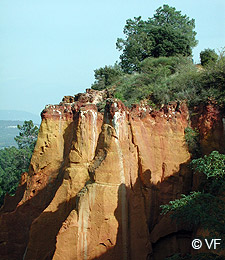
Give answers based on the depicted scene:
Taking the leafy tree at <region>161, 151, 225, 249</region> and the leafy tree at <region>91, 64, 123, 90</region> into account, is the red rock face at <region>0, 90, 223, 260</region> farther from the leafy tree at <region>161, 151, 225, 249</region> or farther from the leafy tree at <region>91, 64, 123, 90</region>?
the leafy tree at <region>91, 64, 123, 90</region>

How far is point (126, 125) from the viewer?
11.8m

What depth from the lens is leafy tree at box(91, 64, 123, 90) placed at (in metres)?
27.0

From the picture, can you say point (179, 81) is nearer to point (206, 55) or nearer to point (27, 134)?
point (206, 55)

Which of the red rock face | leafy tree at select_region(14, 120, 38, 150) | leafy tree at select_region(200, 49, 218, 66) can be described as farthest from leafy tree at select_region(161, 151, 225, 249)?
leafy tree at select_region(14, 120, 38, 150)

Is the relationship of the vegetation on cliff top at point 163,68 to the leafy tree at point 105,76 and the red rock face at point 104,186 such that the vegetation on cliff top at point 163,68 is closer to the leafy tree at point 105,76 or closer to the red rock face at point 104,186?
the leafy tree at point 105,76

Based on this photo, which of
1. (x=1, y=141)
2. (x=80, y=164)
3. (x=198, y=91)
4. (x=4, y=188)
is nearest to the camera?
(x=80, y=164)

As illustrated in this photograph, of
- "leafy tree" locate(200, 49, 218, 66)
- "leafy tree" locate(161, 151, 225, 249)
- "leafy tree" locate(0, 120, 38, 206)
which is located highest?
"leafy tree" locate(200, 49, 218, 66)

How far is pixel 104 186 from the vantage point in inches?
432

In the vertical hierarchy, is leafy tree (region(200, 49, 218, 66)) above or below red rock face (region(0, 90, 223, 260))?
above

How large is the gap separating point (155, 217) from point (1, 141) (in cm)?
19386

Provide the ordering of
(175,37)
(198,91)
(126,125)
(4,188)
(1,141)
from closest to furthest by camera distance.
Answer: (126,125)
(198,91)
(175,37)
(4,188)
(1,141)

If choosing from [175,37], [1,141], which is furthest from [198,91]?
[1,141]

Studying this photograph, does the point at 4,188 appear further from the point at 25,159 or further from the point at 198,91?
the point at 198,91

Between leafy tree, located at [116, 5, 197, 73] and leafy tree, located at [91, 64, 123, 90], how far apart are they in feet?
6.43
